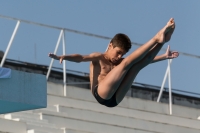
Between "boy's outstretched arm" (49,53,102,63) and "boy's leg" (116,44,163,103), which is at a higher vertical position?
"boy's outstretched arm" (49,53,102,63)

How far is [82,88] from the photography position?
16.7 metres

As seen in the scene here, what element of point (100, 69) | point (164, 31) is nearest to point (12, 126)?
point (100, 69)

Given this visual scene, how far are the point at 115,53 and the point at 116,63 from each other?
21 cm

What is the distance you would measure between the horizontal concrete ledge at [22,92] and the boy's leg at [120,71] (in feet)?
13.4

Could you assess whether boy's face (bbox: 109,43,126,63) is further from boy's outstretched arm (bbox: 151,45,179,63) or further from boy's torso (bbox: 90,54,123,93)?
boy's outstretched arm (bbox: 151,45,179,63)

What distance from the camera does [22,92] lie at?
13.7 metres

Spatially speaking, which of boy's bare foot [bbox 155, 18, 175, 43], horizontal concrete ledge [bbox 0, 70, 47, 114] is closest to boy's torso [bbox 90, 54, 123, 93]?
boy's bare foot [bbox 155, 18, 175, 43]

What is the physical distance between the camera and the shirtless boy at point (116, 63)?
361 inches

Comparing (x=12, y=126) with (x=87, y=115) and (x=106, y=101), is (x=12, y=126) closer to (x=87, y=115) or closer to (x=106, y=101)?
(x=87, y=115)

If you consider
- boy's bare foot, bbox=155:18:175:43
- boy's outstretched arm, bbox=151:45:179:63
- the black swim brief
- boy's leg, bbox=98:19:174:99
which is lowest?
the black swim brief

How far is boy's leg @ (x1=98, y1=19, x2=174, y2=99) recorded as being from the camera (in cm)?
903

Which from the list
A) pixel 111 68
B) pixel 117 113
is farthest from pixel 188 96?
pixel 111 68

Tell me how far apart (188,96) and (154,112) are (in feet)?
9.34

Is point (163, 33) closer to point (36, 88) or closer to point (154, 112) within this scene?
point (36, 88)
